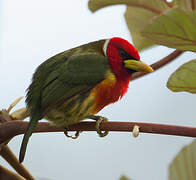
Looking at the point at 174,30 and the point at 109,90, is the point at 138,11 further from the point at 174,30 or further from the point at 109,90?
the point at 174,30

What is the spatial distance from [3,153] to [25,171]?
6 centimetres

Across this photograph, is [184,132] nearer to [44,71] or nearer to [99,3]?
[99,3]

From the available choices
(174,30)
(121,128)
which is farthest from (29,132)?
(174,30)

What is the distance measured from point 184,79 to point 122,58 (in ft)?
1.41

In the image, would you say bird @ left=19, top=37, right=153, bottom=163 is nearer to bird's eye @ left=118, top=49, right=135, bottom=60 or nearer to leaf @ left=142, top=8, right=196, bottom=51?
bird's eye @ left=118, top=49, right=135, bottom=60

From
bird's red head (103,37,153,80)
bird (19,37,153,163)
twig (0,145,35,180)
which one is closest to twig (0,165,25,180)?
twig (0,145,35,180)

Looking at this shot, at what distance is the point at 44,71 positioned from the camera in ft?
3.00

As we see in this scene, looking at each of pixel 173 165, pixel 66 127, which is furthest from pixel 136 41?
pixel 173 165

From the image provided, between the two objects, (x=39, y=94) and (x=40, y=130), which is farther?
(x=39, y=94)

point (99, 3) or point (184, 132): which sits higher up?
point (99, 3)

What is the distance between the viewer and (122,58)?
969mm

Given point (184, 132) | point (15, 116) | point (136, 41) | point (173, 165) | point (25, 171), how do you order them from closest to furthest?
point (184, 132) < point (173, 165) < point (25, 171) < point (15, 116) < point (136, 41)

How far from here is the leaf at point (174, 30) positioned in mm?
474

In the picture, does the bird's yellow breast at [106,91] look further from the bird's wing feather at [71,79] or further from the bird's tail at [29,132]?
the bird's tail at [29,132]
